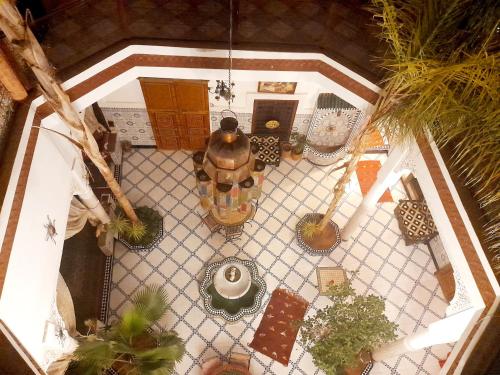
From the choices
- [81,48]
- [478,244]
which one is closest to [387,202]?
[478,244]

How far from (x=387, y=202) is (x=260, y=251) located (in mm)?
2530

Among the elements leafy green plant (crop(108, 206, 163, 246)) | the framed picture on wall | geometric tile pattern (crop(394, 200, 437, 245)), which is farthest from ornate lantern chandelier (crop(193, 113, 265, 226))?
geometric tile pattern (crop(394, 200, 437, 245))

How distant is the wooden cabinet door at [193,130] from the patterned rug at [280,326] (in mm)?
3031

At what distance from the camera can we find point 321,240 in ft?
21.5

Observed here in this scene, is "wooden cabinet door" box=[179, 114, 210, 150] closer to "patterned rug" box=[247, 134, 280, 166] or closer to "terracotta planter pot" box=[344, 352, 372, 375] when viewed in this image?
"patterned rug" box=[247, 134, 280, 166]

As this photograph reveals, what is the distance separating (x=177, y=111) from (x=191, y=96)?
423 mm

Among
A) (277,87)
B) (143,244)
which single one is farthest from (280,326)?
(277,87)

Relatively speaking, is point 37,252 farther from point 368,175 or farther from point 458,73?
point 368,175

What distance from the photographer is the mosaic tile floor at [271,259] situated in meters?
5.74

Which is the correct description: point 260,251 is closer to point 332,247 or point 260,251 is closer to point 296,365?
point 332,247

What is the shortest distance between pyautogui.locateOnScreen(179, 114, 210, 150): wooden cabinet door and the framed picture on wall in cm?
113

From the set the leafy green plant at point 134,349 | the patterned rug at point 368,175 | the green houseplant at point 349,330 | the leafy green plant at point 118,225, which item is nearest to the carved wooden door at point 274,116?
the patterned rug at point 368,175

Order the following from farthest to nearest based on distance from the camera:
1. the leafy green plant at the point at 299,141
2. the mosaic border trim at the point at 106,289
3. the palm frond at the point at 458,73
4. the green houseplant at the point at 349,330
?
the leafy green plant at the point at 299,141
the mosaic border trim at the point at 106,289
the green houseplant at the point at 349,330
the palm frond at the point at 458,73

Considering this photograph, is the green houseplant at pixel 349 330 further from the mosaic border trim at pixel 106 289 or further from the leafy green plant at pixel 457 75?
the mosaic border trim at pixel 106 289
